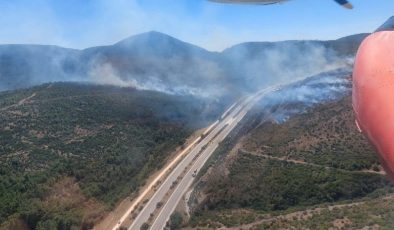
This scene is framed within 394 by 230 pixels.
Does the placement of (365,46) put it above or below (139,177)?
above

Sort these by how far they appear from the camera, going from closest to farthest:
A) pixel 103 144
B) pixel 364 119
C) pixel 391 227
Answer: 1. pixel 364 119
2. pixel 391 227
3. pixel 103 144

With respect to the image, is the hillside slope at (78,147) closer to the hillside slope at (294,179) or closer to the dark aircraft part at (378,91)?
the hillside slope at (294,179)

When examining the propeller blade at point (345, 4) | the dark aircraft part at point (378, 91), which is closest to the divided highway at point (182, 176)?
the propeller blade at point (345, 4)

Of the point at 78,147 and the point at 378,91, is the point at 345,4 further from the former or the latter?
the point at 78,147

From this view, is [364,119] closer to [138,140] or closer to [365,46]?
[365,46]

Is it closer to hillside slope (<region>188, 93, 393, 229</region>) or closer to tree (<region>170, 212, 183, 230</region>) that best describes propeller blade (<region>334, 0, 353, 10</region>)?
hillside slope (<region>188, 93, 393, 229</region>)

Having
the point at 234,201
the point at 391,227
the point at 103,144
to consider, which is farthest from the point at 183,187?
the point at 391,227
